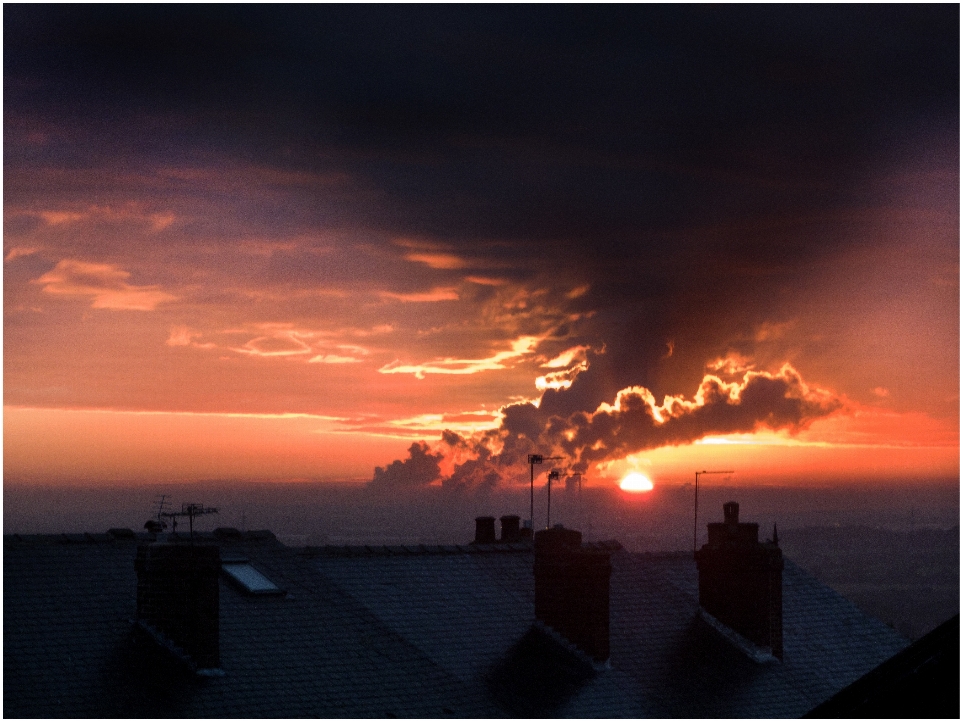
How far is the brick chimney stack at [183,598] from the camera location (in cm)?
2819

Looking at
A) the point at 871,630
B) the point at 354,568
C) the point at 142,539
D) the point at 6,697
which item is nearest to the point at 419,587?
the point at 354,568

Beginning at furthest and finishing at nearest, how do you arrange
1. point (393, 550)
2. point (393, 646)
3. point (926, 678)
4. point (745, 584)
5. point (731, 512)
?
1. point (731, 512)
2. point (745, 584)
3. point (393, 550)
4. point (393, 646)
5. point (926, 678)

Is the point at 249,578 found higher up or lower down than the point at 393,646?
higher up

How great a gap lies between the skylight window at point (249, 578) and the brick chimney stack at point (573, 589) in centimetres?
681

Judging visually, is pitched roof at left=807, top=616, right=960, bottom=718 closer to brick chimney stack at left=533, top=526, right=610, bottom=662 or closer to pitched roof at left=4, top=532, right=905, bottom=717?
pitched roof at left=4, top=532, right=905, bottom=717

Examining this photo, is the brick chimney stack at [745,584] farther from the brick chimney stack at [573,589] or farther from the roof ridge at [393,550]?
the roof ridge at [393,550]

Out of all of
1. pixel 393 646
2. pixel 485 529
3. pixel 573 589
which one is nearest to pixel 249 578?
pixel 393 646

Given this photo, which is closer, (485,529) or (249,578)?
(249,578)

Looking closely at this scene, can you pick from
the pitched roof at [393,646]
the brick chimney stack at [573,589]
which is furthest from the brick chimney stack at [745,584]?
the brick chimney stack at [573,589]

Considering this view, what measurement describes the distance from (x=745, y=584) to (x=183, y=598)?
53.4 feet

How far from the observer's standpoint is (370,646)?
30.7 m

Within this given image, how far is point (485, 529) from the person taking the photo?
138ft

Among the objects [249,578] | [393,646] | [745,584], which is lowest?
[393,646]

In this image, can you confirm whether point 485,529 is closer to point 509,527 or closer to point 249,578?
point 509,527
